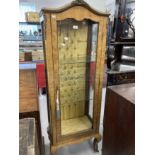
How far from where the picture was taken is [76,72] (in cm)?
189

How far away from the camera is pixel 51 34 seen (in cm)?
139

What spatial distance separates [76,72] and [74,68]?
2.2 inches

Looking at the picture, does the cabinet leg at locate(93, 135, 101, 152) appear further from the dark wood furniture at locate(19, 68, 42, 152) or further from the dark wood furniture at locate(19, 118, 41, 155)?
the dark wood furniture at locate(19, 118, 41, 155)

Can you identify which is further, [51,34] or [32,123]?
[51,34]

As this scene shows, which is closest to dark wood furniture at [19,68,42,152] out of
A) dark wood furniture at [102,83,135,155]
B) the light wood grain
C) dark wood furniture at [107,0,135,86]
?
the light wood grain

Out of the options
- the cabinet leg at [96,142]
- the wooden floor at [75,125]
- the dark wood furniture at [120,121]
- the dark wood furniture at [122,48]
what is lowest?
the cabinet leg at [96,142]

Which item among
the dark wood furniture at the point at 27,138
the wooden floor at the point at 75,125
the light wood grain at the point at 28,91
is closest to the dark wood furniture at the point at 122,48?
the wooden floor at the point at 75,125

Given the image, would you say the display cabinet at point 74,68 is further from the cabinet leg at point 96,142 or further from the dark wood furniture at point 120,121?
the dark wood furniture at point 120,121

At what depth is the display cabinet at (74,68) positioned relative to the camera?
1415 millimetres

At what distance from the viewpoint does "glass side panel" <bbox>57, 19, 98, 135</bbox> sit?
1.68 m
